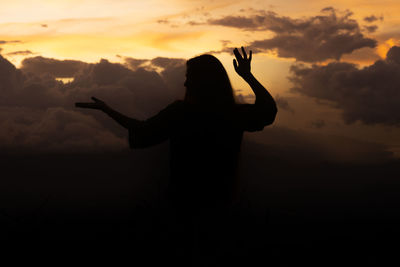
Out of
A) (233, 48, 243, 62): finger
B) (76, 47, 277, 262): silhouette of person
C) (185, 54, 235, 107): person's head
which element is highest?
(233, 48, 243, 62): finger

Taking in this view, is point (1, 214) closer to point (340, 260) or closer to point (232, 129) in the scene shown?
point (232, 129)

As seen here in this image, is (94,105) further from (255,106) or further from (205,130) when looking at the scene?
(255,106)

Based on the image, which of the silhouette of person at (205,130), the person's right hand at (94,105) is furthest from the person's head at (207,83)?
the person's right hand at (94,105)

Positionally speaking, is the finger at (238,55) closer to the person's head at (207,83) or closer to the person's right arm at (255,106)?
the person's right arm at (255,106)

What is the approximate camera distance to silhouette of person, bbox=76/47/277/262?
14.6ft

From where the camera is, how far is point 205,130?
450 centimetres

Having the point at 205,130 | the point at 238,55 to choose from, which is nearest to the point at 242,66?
the point at 238,55

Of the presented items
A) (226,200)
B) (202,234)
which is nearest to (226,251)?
(202,234)

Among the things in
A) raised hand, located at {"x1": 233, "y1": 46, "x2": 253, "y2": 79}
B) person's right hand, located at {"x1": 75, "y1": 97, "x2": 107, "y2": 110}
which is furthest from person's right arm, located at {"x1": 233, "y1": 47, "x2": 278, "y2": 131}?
person's right hand, located at {"x1": 75, "y1": 97, "x2": 107, "y2": 110}

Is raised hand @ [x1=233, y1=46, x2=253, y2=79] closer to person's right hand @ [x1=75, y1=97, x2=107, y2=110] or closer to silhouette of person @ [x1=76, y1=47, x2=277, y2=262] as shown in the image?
silhouette of person @ [x1=76, y1=47, x2=277, y2=262]

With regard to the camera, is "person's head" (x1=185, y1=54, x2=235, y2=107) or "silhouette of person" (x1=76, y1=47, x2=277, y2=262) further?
"person's head" (x1=185, y1=54, x2=235, y2=107)

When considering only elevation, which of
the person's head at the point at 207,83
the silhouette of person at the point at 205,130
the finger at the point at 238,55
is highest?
the finger at the point at 238,55

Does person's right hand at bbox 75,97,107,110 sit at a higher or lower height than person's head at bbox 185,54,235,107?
lower

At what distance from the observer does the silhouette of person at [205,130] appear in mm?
4461
